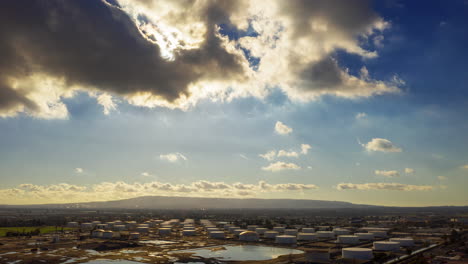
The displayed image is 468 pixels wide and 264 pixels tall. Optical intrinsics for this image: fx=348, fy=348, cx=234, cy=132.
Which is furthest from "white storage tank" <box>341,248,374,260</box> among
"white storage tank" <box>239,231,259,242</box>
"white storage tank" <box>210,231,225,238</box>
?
"white storage tank" <box>210,231,225,238</box>

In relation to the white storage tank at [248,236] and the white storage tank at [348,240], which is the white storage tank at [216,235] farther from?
the white storage tank at [348,240]

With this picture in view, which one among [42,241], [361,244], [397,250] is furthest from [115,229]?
[397,250]

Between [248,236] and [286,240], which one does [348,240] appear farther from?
[248,236]

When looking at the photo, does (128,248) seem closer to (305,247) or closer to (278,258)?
(278,258)

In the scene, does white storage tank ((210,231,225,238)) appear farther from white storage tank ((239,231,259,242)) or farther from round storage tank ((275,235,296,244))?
round storage tank ((275,235,296,244))

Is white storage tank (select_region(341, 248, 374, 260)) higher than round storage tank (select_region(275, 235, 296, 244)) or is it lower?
higher

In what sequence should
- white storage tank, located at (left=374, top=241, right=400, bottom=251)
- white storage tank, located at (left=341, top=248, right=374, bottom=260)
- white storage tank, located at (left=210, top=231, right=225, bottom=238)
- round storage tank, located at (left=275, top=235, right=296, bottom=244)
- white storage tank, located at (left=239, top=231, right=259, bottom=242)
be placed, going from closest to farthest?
white storage tank, located at (left=341, top=248, right=374, bottom=260) → white storage tank, located at (left=374, top=241, right=400, bottom=251) → round storage tank, located at (left=275, top=235, right=296, bottom=244) → white storage tank, located at (left=239, top=231, right=259, bottom=242) → white storage tank, located at (left=210, top=231, right=225, bottom=238)

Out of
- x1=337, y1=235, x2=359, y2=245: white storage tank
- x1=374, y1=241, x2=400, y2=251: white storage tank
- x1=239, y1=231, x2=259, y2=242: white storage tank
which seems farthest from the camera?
x1=239, y1=231, x2=259, y2=242: white storage tank

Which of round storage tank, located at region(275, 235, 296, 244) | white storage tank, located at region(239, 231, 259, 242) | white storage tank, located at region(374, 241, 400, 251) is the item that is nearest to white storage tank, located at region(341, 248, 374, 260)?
white storage tank, located at region(374, 241, 400, 251)

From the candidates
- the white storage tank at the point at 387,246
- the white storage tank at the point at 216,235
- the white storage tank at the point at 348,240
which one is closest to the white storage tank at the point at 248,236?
the white storage tank at the point at 216,235

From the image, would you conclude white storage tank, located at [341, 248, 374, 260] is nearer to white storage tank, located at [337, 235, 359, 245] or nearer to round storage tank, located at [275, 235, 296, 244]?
white storage tank, located at [337, 235, 359, 245]

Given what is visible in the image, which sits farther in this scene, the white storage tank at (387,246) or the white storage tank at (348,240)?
the white storage tank at (348,240)

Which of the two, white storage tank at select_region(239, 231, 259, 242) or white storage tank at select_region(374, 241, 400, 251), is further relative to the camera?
white storage tank at select_region(239, 231, 259, 242)
